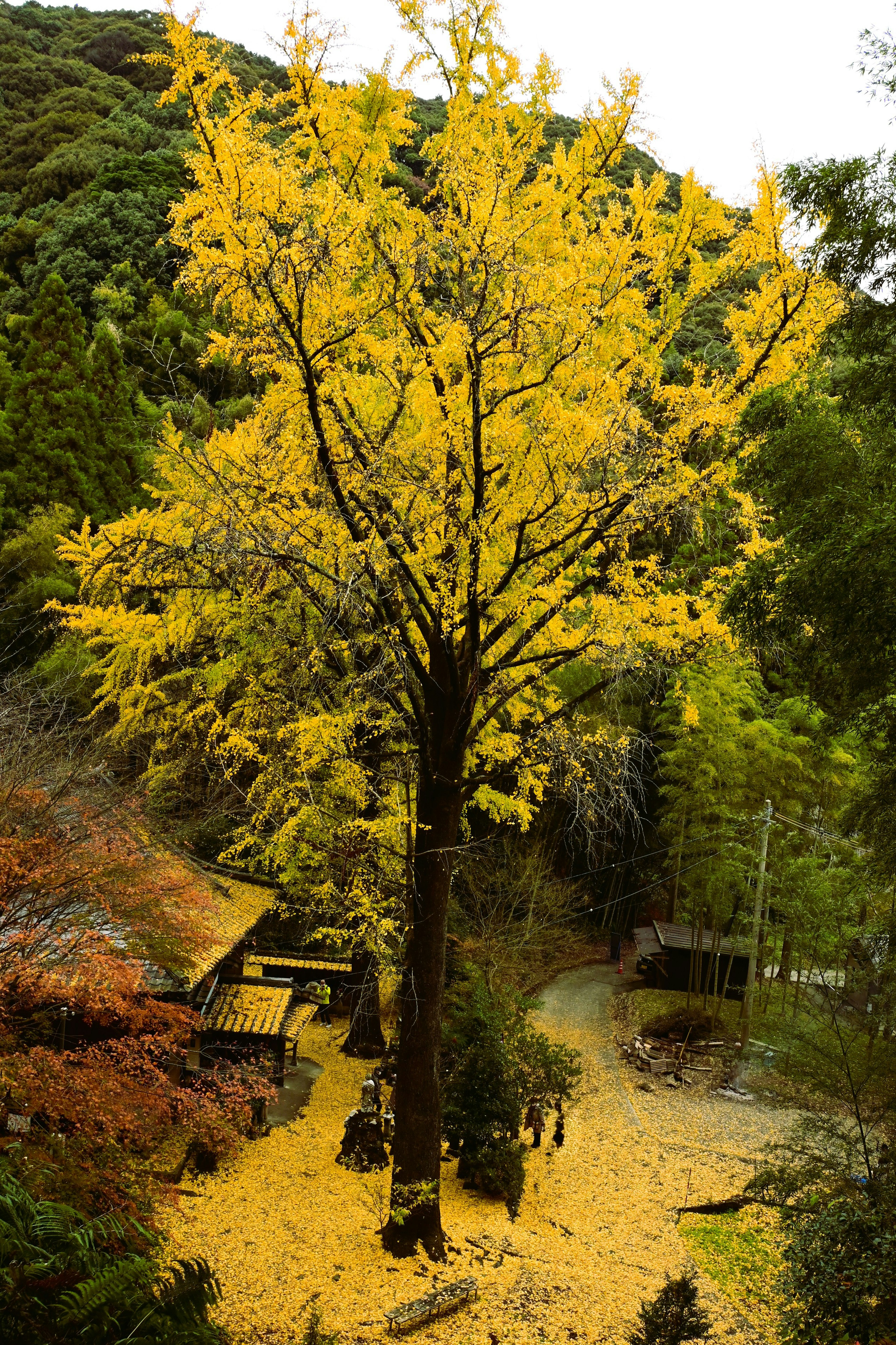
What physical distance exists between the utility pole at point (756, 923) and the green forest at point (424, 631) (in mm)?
3338

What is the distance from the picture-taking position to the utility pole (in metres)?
15.9

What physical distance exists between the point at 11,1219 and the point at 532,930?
13553 mm

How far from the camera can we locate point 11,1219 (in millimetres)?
4688

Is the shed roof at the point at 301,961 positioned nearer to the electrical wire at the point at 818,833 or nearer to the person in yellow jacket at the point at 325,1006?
the person in yellow jacket at the point at 325,1006

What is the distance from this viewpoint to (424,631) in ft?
24.9

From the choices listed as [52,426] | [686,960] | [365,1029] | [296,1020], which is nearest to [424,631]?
[296,1020]

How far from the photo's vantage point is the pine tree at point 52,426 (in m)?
25.3

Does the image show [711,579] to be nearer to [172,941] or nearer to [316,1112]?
[172,941]

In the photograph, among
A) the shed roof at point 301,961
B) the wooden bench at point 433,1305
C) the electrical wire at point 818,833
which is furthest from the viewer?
the electrical wire at point 818,833

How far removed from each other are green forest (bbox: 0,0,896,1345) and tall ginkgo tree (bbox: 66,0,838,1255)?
5cm

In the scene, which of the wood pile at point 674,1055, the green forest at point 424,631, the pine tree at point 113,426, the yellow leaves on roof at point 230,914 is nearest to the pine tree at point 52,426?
the pine tree at point 113,426

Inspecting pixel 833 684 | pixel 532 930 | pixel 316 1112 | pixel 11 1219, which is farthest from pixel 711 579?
pixel 532 930

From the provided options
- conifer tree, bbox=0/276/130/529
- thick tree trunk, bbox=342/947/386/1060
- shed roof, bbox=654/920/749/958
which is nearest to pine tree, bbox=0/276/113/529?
conifer tree, bbox=0/276/130/529

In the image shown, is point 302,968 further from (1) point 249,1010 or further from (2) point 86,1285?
(2) point 86,1285
